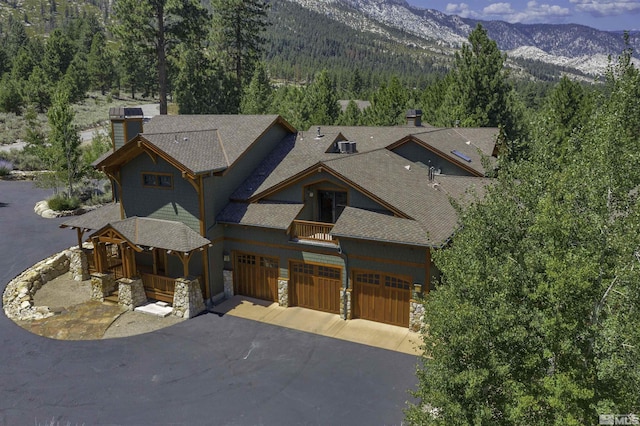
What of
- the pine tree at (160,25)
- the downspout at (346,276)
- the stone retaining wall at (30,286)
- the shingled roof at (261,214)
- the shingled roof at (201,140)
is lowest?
the stone retaining wall at (30,286)

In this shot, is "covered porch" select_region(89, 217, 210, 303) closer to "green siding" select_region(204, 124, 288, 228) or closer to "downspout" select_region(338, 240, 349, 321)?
"green siding" select_region(204, 124, 288, 228)

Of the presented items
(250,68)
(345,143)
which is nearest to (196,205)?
(345,143)

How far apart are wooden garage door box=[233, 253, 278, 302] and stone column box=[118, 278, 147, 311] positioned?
13.0 ft

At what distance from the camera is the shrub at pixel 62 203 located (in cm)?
3203

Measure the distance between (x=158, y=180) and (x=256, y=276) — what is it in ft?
19.6

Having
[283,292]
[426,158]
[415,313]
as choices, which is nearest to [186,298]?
[283,292]

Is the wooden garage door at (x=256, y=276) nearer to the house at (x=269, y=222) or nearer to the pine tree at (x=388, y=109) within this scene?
the house at (x=269, y=222)

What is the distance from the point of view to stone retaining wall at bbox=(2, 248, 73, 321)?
1922 cm

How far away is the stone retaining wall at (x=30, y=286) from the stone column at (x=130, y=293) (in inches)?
109

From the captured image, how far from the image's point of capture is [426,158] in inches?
1118

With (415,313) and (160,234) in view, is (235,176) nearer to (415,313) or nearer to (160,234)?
(160,234)

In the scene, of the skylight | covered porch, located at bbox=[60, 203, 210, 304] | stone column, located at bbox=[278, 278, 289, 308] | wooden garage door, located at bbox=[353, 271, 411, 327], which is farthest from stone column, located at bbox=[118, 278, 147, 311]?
the skylight

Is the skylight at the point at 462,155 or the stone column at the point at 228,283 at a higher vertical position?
the skylight at the point at 462,155

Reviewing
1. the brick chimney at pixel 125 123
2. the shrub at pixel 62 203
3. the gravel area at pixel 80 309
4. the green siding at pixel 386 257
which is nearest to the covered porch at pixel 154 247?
the gravel area at pixel 80 309
